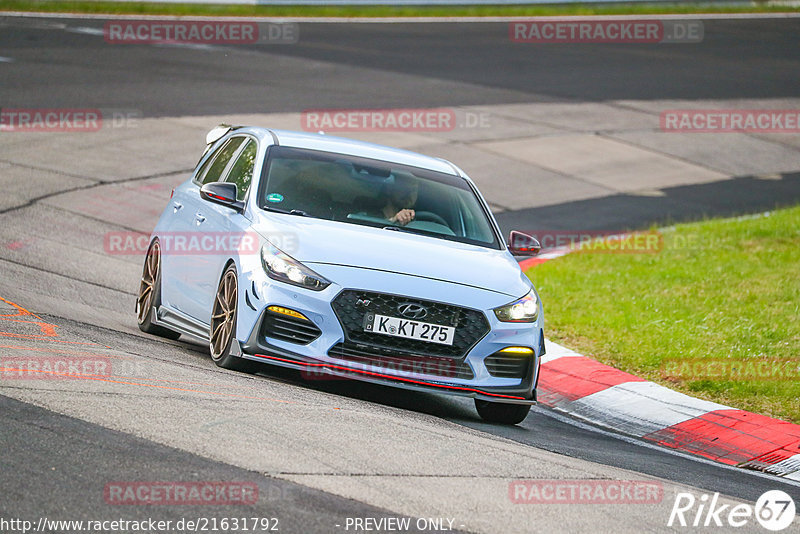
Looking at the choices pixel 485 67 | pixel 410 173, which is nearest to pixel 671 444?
pixel 410 173

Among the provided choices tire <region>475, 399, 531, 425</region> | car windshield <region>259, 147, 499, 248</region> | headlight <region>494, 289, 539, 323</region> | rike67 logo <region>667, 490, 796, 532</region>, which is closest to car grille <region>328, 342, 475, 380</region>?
headlight <region>494, 289, 539, 323</region>

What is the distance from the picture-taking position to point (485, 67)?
28359 millimetres

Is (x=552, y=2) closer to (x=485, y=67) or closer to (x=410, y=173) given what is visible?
(x=485, y=67)

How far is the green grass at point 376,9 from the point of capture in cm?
3134

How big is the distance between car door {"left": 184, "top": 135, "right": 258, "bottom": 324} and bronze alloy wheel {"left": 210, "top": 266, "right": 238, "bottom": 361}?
0.13 meters

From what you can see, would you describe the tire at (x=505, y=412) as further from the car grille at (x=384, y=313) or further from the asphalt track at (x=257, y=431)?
the car grille at (x=384, y=313)

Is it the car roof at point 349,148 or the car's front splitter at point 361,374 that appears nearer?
the car's front splitter at point 361,374

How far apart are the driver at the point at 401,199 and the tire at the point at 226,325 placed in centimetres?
128

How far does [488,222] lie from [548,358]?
1786mm

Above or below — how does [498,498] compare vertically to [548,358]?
above

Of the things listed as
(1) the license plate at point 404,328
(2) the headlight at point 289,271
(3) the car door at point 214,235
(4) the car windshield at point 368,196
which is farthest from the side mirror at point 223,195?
(1) the license plate at point 404,328

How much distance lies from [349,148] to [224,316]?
75.9 inches

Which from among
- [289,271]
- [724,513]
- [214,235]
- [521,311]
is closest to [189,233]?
[214,235]

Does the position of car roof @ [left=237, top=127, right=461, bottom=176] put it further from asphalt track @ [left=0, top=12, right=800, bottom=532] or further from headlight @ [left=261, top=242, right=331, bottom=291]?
asphalt track @ [left=0, top=12, right=800, bottom=532]
